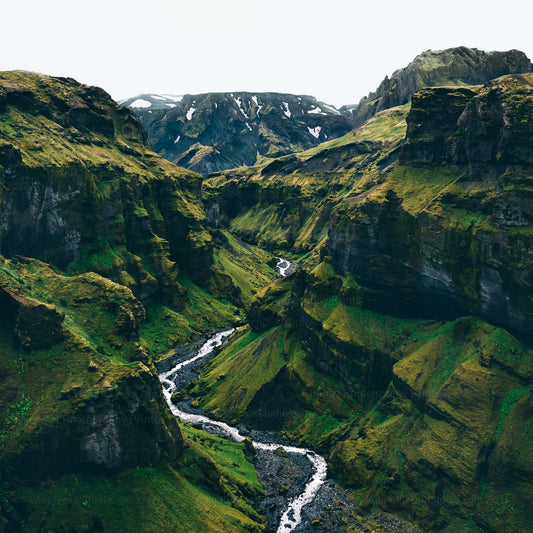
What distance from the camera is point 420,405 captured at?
101 m

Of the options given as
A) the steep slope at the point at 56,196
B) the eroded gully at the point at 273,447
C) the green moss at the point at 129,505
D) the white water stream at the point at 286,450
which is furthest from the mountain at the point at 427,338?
the steep slope at the point at 56,196

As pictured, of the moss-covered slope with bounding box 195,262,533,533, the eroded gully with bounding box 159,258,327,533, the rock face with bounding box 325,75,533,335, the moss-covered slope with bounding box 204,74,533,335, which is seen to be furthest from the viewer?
the moss-covered slope with bounding box 204,74,533,335

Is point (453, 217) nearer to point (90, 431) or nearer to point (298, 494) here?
point (298, 494)

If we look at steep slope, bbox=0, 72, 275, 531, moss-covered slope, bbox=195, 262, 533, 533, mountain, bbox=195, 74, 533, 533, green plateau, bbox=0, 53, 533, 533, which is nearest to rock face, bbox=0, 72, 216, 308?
green plateau, bbox=0, 53, 533, 533

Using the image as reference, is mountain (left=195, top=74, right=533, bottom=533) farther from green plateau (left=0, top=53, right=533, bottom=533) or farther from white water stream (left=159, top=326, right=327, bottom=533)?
white water stream (left=159, top=326, right=327, bottom=533)

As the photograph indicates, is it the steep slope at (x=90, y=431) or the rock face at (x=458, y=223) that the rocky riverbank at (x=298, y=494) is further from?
the rock face at (x=458, y=223)

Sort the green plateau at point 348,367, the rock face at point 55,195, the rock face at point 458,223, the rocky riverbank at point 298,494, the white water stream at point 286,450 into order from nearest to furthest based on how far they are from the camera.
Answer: the green plateau at point 348,367, the rocky riverbank at point 298,494, the white water stream at point 286,450, the rock face at point 458,223, the rock face at point 55,195

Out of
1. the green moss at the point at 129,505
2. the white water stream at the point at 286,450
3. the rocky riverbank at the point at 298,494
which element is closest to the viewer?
the green moss at the point at 129,505

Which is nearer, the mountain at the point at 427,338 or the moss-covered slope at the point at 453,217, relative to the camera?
the mountain at the point at 427,338

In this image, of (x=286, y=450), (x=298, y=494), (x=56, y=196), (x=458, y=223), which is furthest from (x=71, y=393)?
(x=56, y=196)

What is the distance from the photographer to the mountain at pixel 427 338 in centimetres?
8800

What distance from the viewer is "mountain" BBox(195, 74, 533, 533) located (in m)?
88.0

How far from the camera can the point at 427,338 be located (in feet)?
369

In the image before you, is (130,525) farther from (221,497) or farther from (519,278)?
(519,278)
